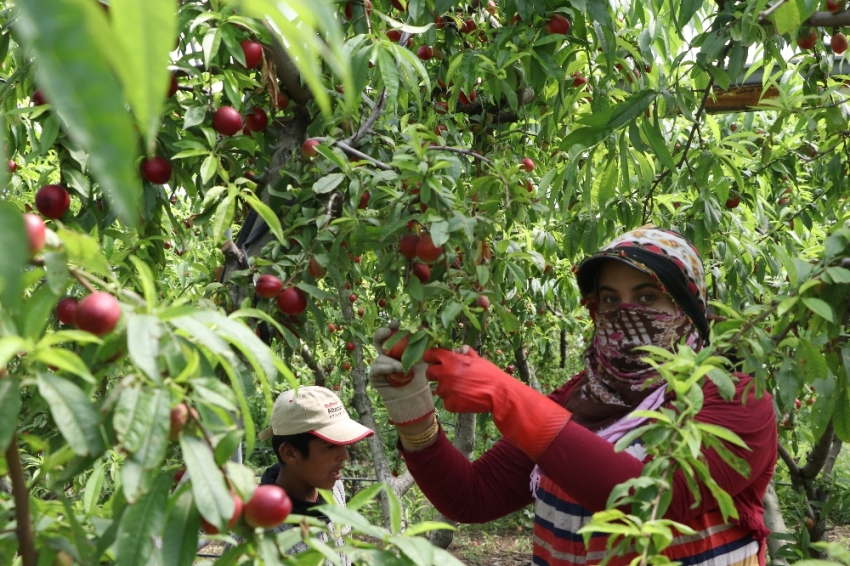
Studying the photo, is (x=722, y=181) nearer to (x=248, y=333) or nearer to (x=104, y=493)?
(x=248, y=333)

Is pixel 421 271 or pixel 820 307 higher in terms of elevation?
pixel 421 271

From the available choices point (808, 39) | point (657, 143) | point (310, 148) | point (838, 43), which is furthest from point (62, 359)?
point (838, 43)

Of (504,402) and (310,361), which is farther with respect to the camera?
(310,361)

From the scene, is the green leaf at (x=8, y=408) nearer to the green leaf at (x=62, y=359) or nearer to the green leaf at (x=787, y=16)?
the green leaf at (x=62, y=359)

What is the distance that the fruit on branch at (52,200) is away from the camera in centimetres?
175

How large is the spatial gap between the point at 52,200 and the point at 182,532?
106 cm

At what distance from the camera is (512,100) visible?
2.64 metres

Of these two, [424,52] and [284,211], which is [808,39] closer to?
[424,52]

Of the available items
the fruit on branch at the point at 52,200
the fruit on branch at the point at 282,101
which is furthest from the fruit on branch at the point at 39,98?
the fruit on branch at the point at 282,101

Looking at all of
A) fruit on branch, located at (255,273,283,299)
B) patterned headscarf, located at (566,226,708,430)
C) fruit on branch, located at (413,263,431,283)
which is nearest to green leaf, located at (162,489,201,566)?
fruit on branch, located at (255,273,283,299)

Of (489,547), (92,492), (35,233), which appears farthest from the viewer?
(489,547)

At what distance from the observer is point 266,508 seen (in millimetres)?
978

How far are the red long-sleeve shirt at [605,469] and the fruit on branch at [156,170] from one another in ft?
3.18

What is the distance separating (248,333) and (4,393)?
26 centimetres
